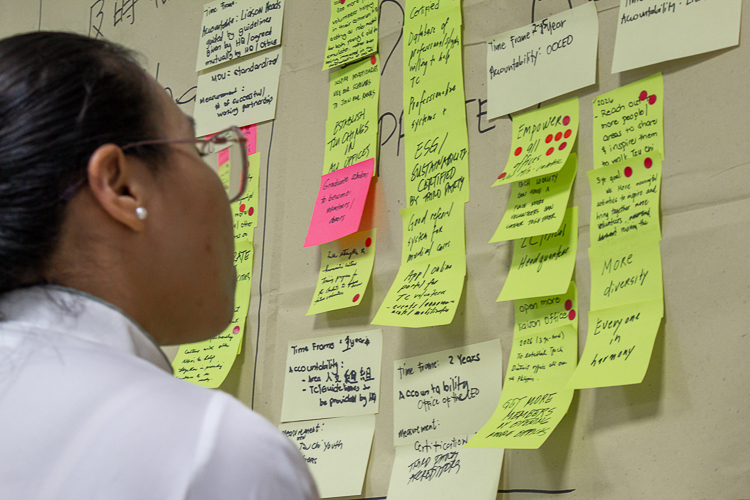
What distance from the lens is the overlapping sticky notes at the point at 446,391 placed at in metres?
0.85

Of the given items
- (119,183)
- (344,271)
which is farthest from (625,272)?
(119,183)

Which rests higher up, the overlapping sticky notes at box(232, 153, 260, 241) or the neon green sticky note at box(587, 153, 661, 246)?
the neon green sticky note at box(587, 153, 661, 246)

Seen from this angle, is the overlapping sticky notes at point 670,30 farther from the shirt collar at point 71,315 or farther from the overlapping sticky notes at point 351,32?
the shirt collar at point 71,315

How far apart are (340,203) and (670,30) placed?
49 cm

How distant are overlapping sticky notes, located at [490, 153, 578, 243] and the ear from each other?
17.8 inches

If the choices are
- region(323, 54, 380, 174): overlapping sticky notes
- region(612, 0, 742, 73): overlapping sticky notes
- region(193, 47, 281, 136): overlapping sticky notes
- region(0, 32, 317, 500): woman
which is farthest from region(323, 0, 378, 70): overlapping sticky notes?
region(0, 32, 317, 500): woman

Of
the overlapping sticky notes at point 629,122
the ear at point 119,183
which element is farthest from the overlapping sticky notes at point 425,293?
the ear at point 119,183

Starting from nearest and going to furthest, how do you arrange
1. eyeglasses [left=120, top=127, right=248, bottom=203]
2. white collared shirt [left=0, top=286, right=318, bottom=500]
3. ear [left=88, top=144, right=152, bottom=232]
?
1. white collared shirt [left=0, top=286, right=318, bottom=500]
2. ear [left=88, top=144, right=152, bottom=232]
3. eyeglasses [left=120, top=127, right=248, bottom=203]

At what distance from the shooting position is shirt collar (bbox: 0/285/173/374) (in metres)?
0.47

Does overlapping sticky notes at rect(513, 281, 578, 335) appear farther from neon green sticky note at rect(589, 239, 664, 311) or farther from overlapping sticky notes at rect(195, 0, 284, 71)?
overlapping sticky notes at rect(195, 0, 284, 71)

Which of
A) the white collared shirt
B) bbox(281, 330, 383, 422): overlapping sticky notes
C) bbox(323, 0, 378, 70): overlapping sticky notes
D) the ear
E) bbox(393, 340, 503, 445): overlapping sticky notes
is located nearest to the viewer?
the white collared shirt

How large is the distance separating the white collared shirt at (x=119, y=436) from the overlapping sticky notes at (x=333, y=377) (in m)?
0.52

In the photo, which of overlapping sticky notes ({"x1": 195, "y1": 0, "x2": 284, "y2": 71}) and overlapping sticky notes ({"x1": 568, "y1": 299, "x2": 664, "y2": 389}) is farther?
overlapping sticky notes ({"x1": 195, "y1": 0, "x2": 284, "y2": 71})

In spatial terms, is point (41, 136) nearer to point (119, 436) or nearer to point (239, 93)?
point (119, 436)
